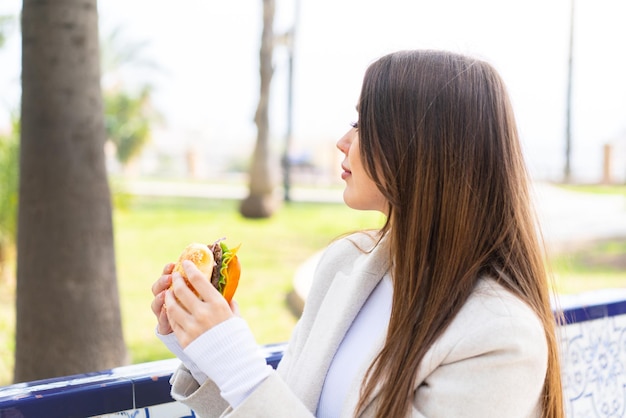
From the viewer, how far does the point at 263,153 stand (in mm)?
13586

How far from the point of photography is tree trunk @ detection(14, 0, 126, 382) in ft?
11.1

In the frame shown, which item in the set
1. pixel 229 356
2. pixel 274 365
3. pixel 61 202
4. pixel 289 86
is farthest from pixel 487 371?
pixel 289 86

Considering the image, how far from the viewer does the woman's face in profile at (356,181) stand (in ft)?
5.31

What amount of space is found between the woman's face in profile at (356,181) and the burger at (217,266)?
0.29 metres

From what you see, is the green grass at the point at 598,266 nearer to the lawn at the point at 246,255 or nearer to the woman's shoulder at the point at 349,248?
the lawn at the point at 246,255

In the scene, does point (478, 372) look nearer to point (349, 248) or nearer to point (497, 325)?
point (497, 325)

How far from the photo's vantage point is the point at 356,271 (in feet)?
5.74

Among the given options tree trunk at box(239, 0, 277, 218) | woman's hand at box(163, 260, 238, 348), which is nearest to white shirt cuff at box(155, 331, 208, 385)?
woman's hand at box(163, 260, 238, 348)

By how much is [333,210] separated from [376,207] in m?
13.8

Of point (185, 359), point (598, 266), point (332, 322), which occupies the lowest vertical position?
point (598, 266)

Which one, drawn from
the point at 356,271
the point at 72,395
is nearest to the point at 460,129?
the point at 356,271

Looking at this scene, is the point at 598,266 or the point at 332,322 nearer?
the point at 332,322

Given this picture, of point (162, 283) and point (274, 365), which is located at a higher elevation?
point (162, 283)

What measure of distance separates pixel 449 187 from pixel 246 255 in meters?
8.82
